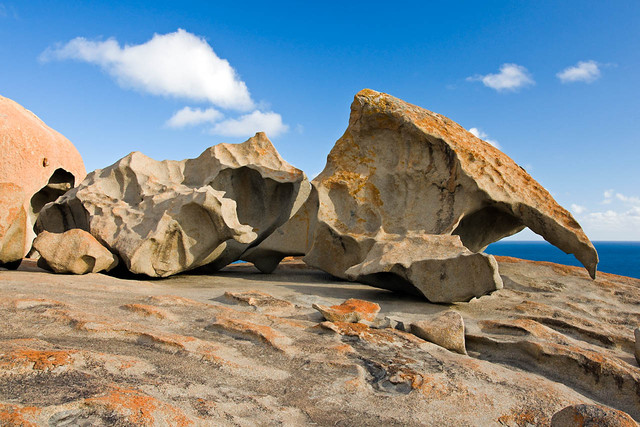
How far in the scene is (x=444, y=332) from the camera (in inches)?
143

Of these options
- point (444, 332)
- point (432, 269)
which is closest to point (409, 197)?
point (432, 269)

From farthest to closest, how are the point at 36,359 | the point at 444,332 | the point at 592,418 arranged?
the point at 444,332 < the point at 36,359 < the point at 592,418

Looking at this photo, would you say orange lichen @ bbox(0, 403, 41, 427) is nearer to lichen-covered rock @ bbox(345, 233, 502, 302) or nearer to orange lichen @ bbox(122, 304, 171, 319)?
orange lichen @ bbox(122, 304, 171, 319)

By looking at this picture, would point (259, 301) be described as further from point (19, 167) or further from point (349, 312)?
point (19, 167)

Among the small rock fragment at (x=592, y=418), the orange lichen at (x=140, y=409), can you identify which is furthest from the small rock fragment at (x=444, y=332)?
the orange lichen at (x=140, y=409)

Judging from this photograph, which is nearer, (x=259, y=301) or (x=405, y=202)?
(x=259, y=301)

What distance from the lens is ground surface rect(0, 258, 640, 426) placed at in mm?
2092

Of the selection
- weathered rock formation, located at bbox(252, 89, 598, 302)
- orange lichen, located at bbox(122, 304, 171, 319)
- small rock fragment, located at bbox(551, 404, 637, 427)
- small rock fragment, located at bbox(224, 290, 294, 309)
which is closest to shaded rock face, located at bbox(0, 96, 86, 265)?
orange lichen, located at bbox(122, 304, 171, 319)

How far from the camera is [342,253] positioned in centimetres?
691

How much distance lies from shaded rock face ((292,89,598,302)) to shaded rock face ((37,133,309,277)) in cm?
83

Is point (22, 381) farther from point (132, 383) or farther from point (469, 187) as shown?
point (469, 187)

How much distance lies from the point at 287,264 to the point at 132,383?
7.27 meters

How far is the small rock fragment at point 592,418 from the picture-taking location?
1.85m

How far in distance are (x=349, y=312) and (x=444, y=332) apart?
82 centimetres
